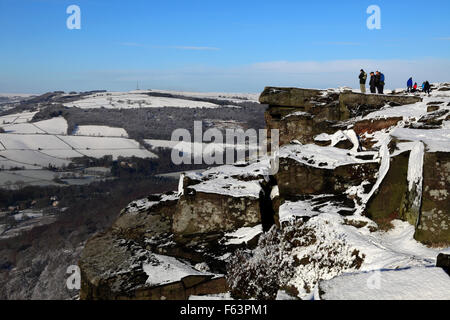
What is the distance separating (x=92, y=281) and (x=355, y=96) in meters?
21.4

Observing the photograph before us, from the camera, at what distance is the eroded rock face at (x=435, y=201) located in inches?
446

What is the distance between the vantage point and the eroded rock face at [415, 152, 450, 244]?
1132 cm

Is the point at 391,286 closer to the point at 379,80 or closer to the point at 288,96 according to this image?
the point at 288,96

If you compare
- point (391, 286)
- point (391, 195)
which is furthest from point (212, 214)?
point (391, 286)

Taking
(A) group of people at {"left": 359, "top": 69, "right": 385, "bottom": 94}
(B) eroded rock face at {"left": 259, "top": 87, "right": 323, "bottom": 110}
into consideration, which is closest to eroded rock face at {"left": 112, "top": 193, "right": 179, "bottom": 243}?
(B) eroded rock face at {"left": 259, "top": 87, "right": 323, "bottom": 110}

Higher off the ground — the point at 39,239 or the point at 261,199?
the point at 261,199

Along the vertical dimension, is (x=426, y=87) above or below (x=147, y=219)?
above

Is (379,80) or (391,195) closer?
(391,195)

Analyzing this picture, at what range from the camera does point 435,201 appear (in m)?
11.5

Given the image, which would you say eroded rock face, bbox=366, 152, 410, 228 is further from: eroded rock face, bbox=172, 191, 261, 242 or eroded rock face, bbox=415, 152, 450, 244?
eroded rock face, bbox=172, 191, 261, 242

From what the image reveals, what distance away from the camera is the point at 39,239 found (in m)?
78.8

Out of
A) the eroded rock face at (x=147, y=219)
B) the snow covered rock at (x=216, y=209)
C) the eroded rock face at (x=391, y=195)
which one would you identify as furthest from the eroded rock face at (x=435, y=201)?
the eroded rock face at (x=147, y=219)
